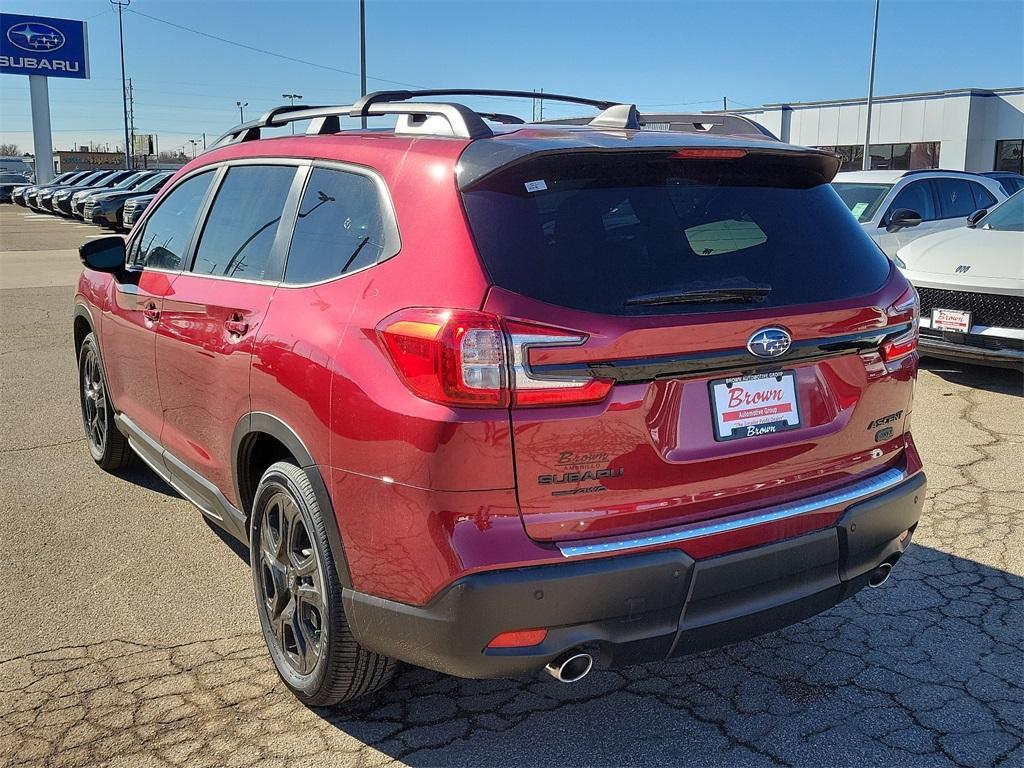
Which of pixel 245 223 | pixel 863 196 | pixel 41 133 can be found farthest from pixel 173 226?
pixel 41 133

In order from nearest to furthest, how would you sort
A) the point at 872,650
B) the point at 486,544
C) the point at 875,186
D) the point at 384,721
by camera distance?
the point at 486,544 < the point at 384,721 < the point at 872,650 < the point at 875,186

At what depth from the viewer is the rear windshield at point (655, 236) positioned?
2473 millimetres

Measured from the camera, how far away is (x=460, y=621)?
2.38m

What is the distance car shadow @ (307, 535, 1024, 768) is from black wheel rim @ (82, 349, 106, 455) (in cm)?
297

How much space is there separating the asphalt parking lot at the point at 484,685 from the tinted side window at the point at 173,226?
4.33 feet

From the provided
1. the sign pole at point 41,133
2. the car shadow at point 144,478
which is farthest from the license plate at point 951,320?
the sign pole at point 41,133

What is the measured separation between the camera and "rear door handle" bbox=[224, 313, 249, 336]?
3.24m

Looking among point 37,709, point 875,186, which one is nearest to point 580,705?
point 37,709

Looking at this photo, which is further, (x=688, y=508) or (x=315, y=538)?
(x=315, y=538)

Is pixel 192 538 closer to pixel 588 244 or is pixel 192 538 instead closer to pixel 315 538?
pixel 315 538

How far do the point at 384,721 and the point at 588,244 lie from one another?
1.63 m

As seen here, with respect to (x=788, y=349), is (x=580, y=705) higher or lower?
lower

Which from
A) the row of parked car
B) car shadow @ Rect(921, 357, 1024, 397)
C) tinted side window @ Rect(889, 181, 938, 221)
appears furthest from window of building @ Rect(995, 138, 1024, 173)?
car shadow @ Rect(921, 357, 1024, 397)

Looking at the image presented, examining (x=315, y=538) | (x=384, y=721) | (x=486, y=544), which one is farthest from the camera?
(x=384, y=721)
